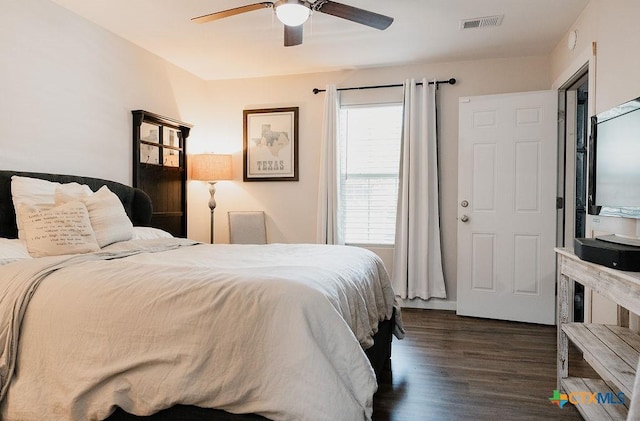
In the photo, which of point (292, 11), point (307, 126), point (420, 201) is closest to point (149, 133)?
point (307, 126)

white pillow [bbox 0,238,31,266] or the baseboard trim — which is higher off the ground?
white pillow [bbox 0,238,31,266]

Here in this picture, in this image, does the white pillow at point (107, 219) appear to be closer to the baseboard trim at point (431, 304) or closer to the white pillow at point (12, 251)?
the white pillow at point (12, 251)

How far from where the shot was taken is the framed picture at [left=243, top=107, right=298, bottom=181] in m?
4.55

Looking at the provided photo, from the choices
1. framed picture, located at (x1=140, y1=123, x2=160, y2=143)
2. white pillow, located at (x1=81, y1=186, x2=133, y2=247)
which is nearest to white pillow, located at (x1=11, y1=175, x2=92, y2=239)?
white pillow, located at (x1=81, y1=186, x2=133, y2=247)

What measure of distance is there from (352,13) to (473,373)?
7.51 ft

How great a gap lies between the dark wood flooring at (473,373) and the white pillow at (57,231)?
179 cm

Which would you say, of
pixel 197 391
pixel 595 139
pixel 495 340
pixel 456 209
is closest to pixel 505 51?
pixel 456 209

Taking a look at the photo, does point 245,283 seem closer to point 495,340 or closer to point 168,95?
point 495,340

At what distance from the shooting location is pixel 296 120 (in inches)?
178

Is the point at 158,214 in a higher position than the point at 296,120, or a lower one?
lower

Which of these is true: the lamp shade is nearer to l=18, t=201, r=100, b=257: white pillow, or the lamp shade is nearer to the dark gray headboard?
the dark gray headboard

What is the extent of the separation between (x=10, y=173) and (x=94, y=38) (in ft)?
4.43

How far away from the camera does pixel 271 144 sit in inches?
182

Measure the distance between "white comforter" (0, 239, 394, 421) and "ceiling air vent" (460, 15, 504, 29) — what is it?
2.52m
